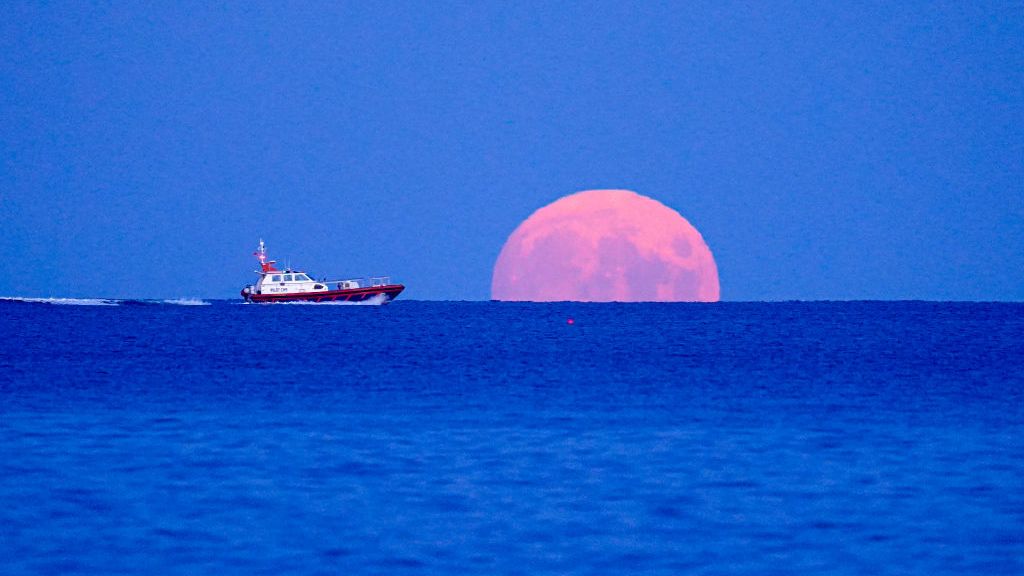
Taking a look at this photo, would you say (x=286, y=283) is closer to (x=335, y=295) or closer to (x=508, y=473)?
(x=335, y=295)

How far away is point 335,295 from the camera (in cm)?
12106

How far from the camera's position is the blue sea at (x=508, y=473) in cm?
1509

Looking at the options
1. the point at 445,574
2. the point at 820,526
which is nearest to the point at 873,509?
the point at 820,526

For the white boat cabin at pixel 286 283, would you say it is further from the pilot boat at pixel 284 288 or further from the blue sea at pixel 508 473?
the blue sea at pixel 508 473

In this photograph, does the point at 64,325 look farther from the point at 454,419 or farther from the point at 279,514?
the point at 279,514

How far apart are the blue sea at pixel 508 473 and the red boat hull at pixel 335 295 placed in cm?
7017

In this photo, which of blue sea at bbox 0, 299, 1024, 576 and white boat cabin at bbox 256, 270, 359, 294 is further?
white boat cabin at bbox 256, 270, 359, 294

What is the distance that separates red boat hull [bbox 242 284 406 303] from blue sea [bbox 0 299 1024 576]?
230 ft

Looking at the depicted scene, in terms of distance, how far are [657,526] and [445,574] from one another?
3.76 m

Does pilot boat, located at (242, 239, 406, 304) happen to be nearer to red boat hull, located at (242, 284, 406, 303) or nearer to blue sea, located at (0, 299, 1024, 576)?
red boat hull, located at (242, 284, 406, 303)

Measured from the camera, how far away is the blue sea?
15.1 metres

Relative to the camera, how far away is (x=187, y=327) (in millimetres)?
104812

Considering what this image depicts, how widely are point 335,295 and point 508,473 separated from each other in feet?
333

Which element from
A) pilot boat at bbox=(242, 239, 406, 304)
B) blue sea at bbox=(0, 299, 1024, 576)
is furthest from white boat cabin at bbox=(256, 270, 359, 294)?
blue sea at bbox=(0, 299, 1024, 576)
